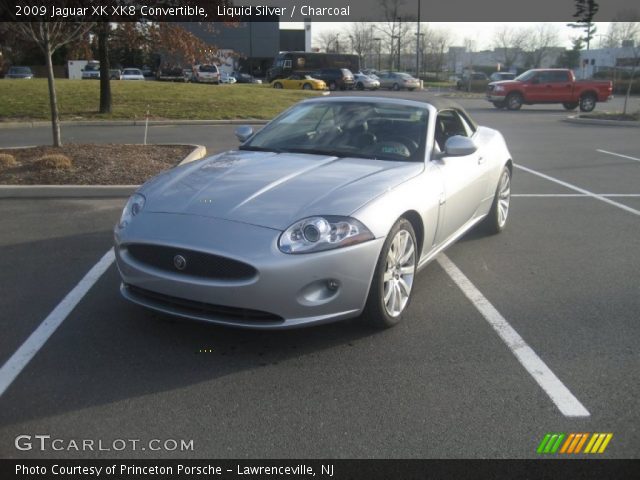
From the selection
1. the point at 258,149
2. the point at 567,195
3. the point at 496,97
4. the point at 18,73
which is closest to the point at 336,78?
the point at 496,97

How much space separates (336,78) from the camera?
156 ft

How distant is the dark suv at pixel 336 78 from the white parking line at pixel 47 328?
143 feet

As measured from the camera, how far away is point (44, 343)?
12.6 feet

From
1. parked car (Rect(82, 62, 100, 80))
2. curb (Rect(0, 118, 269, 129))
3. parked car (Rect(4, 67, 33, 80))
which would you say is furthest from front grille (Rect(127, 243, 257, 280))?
parked car (Rect(82, 62, 100, 80))

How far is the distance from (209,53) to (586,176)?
7866 mm

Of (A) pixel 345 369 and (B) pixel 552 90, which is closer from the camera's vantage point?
(A) pixel 345 369

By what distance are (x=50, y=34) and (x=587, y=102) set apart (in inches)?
991

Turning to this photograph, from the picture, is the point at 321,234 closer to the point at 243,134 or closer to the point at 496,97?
the point at 243,134

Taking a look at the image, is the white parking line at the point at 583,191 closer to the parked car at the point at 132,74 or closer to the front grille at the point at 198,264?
the front grille at the point at 198,264

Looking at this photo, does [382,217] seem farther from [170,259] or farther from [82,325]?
[82,325]

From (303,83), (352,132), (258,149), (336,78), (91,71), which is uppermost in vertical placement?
(91,71)

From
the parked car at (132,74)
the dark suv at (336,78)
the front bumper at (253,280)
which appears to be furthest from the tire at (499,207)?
the parked car at (132,74)

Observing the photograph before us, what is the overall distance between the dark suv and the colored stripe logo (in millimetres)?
45871

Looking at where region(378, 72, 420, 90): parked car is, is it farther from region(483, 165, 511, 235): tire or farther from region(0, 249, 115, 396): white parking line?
region(0, 249, 115, 396): white parking line
